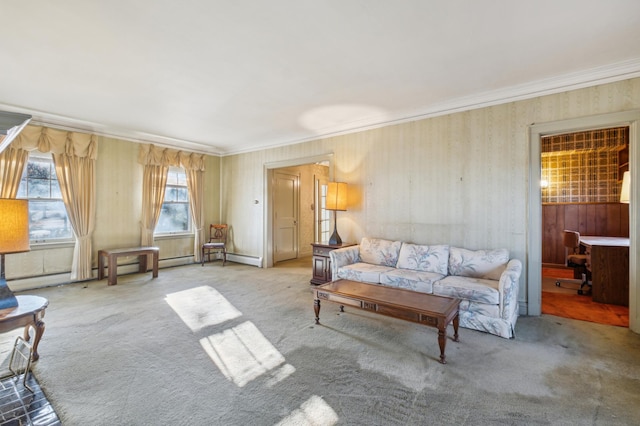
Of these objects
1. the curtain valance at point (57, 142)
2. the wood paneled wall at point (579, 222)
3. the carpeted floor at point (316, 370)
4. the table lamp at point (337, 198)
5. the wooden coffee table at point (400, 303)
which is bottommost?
the carpeted floor at point (316, 370)

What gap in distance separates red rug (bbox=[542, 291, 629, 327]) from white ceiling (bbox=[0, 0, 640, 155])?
2.73 metres

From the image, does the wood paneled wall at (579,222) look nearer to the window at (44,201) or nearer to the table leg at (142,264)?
the table leg at (142,264)

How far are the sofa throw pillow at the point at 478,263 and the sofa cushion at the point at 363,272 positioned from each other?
2.73ft

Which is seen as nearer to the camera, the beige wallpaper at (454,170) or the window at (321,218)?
the beige wallpaper at (454,170)

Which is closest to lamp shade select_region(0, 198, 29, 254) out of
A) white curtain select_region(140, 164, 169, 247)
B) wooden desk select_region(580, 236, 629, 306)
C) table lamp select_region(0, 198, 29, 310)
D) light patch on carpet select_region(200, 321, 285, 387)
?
table lamp select_region(0, 198, 29, 310)

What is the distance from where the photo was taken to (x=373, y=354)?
2.60 meters

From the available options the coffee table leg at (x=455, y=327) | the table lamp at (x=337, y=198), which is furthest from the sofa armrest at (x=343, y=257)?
the coffee table leg at (x=455, y=327)

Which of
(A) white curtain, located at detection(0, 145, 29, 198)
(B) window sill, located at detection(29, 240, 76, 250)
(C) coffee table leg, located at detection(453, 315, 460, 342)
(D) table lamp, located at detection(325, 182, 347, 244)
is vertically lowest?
(C) coffee table leg, located at detection(453, 315, 460, 342)

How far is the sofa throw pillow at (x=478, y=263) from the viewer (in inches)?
139

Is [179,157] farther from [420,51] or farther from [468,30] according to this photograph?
Result: [468,30]

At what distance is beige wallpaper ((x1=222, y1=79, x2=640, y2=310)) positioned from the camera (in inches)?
141

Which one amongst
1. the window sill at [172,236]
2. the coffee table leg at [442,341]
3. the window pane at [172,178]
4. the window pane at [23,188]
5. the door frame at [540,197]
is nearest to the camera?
the coffee table leg at [442,341]

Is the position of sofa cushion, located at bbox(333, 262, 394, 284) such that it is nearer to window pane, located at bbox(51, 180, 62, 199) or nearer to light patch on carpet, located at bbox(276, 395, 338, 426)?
light patch on carpet, located at bbox(276, 395, 338, 426)

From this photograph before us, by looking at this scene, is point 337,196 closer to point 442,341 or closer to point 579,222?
point 442,341
